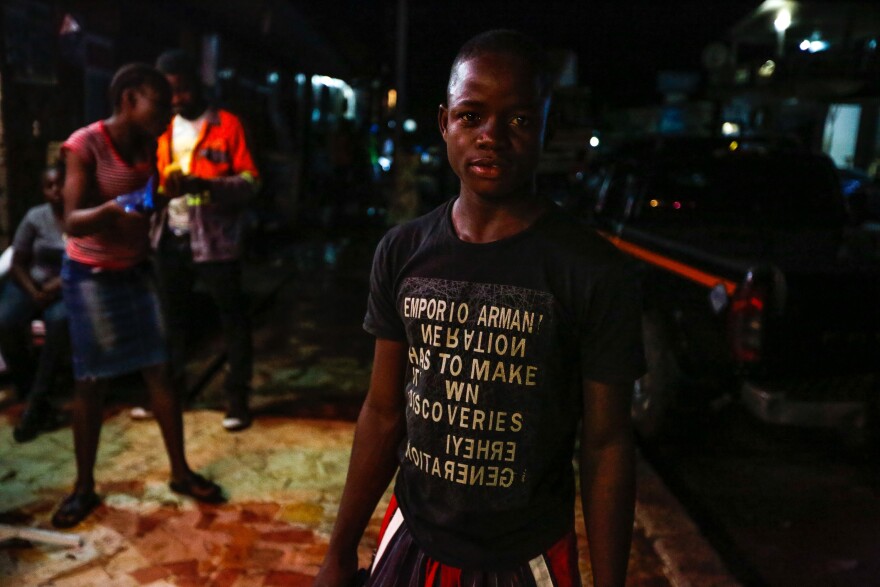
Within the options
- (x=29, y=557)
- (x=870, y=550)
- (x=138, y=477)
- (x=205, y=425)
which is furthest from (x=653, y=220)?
(x=29, y=557)

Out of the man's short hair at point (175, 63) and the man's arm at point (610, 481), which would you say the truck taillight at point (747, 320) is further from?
the man's short hair at point (175, 63)

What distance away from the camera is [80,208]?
3.46m

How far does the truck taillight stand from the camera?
4082 millimetres

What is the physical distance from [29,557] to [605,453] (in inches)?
112

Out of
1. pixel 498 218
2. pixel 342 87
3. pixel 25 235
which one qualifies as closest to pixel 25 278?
pixel 25 235

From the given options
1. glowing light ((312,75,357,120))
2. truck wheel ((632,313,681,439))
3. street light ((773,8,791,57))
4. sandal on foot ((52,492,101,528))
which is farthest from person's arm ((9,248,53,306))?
street light ((773,8,791,57))

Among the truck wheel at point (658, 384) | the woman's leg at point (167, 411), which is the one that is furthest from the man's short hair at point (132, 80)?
the truck wheel at point (658, 384)

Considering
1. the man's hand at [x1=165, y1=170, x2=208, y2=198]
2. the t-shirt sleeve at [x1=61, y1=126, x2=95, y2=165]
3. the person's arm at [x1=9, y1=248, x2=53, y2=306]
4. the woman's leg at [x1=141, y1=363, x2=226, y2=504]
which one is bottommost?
the woman's leg at [x1=141, y1=363, x2=226, y2=504]

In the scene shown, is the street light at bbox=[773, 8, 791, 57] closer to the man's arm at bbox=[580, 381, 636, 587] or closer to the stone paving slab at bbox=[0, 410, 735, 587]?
the stone paving slab at bbox=[0, 410, 735, 587]

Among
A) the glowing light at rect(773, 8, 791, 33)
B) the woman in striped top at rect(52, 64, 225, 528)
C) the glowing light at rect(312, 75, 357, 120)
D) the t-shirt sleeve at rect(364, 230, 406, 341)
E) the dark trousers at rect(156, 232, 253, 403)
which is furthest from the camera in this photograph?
the glowing light at rect(773, 8, 791, 33)

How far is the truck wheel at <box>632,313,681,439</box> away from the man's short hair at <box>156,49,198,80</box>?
9.85ft

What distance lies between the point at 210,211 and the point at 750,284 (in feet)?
9.96

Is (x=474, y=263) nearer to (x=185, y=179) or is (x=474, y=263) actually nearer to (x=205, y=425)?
(x=185, y=179)

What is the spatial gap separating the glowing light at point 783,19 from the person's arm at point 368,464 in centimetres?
2879
